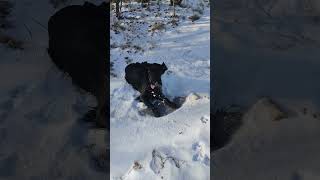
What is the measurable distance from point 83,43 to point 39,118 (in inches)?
11.6

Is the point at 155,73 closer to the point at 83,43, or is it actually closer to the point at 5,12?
the point at 83,43

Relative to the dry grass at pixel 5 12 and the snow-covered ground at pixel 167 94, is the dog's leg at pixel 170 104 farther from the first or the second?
the dry grass at pixel 5 12

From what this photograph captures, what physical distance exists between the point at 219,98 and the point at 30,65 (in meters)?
0.65

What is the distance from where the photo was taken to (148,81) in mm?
2096

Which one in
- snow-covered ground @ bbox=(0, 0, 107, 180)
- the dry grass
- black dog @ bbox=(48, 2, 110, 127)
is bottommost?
snow-covered ground @ bbox=(0, 0, 107, 180)

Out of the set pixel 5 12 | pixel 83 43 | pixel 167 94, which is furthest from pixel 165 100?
pixel 5 12

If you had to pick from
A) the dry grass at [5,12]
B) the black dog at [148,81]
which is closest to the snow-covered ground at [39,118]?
the dry grass at [5,12]

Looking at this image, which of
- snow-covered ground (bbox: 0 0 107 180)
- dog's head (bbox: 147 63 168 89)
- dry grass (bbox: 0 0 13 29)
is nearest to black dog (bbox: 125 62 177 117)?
dog's head (bbox: 147 63 168 89)

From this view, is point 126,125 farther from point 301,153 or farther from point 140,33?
point 301,153

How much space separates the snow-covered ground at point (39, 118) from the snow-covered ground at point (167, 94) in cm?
9

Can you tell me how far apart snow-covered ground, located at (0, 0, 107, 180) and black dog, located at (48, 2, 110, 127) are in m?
0.03

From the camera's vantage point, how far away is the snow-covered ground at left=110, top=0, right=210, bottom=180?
2.05 meters

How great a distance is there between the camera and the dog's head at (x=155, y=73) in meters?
2.09

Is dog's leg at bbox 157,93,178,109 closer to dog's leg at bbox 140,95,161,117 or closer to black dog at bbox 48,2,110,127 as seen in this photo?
dog's leg at bbox 140,95,161,117
